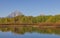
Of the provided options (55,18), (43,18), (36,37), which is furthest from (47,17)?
(36,37)

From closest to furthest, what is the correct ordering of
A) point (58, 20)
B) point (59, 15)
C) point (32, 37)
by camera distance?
1. point (32, 37)
2. point (58, 20)
3. point (59, 15)

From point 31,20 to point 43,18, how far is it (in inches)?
139

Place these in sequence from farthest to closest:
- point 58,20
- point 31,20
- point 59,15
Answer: point 31,20
point 59,15
point 58,20

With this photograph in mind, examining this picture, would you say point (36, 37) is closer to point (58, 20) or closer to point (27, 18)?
point (58, 20)

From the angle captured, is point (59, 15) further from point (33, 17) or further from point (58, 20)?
point (33, 17)

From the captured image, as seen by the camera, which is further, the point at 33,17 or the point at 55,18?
the point at 33,17

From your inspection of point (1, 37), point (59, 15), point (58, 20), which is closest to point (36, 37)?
point (1, 37)

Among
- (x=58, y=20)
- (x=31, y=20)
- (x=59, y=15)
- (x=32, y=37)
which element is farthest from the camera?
(x=31, y=20)

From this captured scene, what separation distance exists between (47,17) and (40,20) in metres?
2.21

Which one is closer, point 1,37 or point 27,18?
point 1,37

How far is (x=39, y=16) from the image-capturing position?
4600 centimetres

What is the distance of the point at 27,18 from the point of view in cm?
4466

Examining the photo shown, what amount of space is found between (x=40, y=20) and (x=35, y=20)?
163 cm

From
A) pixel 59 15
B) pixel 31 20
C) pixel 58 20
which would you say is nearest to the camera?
pixel 58 20
